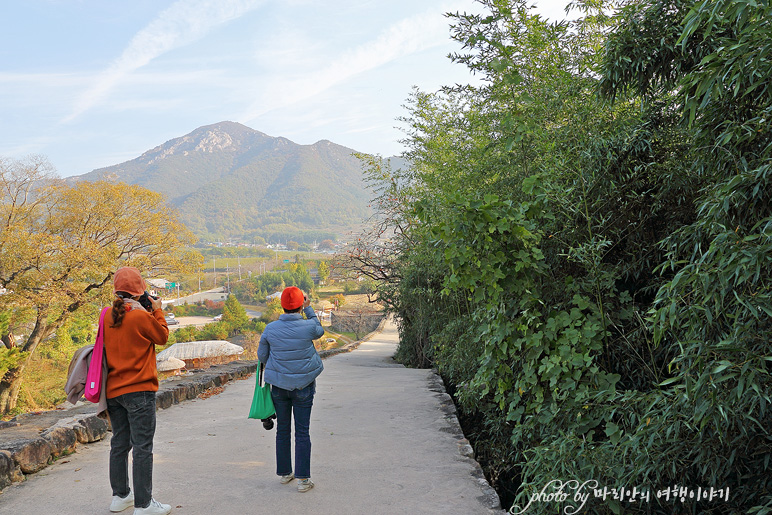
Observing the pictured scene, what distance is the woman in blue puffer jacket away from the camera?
3691 mm

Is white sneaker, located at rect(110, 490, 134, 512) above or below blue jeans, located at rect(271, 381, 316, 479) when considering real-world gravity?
below

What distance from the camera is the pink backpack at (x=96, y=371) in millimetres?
3176

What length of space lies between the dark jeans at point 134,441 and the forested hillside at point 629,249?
2053 mm

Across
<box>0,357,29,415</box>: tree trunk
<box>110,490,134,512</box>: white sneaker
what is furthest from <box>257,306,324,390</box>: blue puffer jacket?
<box>0,357,29,415</box>: tree trunk

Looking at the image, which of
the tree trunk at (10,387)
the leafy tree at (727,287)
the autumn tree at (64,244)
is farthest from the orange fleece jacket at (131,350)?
the tree trunk at (10,387)

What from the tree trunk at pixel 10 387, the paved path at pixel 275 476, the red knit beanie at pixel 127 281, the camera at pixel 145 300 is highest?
the red knit beanie at pixel 127 281

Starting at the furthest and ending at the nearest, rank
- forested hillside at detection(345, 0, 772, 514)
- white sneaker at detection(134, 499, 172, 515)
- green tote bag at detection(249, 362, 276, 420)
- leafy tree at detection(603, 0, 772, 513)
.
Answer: green tote bag at detection(249, 362, 276, 420)
white sneaker at detection(134, 499, 172, 515)
forested hillside at detection(345, 0, 772, 514)
leafy tree at detection(603, 0, 772, 513)

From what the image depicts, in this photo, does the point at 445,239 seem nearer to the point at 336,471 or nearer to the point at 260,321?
the point at 336,471

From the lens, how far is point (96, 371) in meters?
3.21

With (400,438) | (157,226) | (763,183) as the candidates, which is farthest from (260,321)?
(763,183)

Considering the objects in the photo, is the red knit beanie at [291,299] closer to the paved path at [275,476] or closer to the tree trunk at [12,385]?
the paved path at [275,476]

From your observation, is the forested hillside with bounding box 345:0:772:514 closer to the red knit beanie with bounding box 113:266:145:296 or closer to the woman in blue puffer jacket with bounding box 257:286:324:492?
the woman in blue puffer jacket with bounding box 257:286:324:492

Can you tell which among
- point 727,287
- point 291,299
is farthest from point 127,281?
point 727,287

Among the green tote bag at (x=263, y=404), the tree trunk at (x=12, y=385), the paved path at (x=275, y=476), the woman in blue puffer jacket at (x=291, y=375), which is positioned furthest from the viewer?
the tree trunk at (x=12, y=385)
